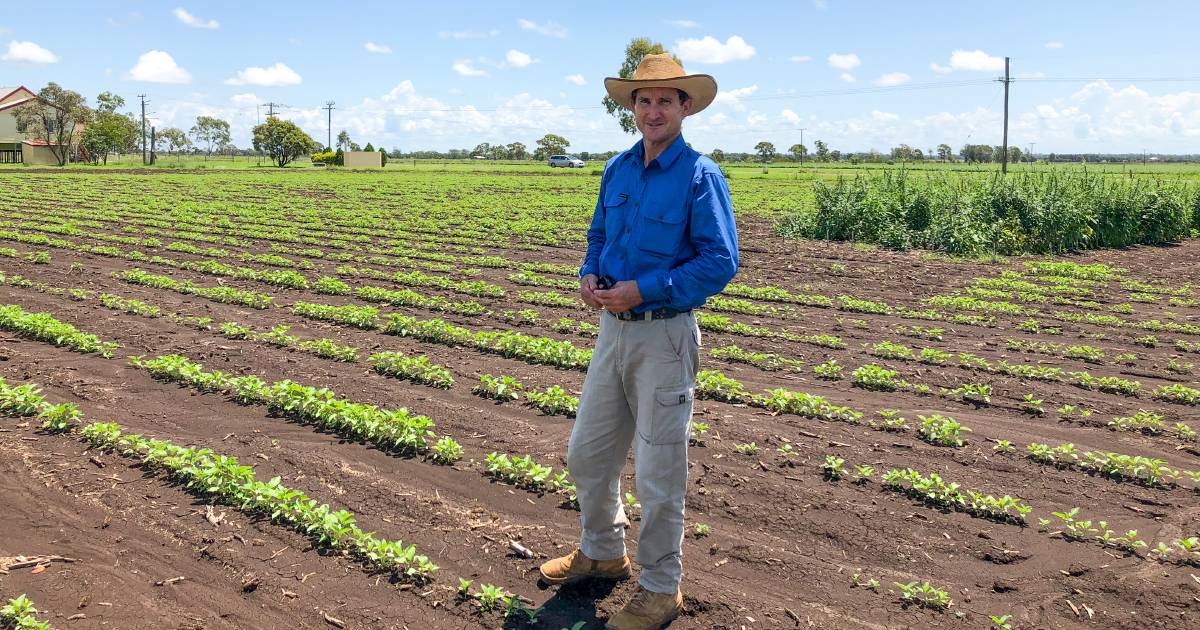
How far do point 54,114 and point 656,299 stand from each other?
8677 centimetres

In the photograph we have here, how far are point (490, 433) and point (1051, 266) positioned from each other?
13638mm

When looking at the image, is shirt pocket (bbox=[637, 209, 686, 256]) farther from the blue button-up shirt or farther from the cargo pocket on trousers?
the cargo pocket on trousers

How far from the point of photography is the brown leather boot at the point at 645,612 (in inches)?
145

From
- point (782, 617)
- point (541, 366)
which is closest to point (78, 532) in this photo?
point (782, 617)

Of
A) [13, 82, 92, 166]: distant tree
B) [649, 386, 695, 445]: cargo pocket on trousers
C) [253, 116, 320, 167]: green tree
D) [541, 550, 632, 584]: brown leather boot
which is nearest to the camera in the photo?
[649, 386, 695, 445]: cargo pocket on trousers

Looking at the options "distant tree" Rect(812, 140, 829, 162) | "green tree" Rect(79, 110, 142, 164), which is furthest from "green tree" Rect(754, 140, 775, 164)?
"green tree" Rect(79, 110, 142, 164)

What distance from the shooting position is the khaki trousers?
3619mm

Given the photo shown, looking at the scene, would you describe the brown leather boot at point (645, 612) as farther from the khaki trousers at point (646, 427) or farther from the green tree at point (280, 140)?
the green tree at point (280, 140)

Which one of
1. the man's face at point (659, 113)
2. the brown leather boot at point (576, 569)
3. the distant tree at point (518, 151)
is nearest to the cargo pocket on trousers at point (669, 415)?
the brown leather boot at point (576, 569)

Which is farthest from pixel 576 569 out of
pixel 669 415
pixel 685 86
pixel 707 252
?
pixel 685 86

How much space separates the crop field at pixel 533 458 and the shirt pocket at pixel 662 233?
1712 millimetres

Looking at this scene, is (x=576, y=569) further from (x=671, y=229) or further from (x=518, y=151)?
(x=518, y=151)

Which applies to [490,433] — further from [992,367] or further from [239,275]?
[239,275]

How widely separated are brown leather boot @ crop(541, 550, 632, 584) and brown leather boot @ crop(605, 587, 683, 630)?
Answer: 34cm
